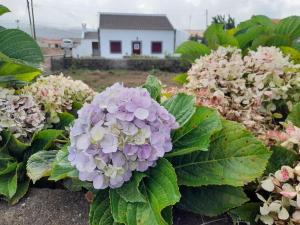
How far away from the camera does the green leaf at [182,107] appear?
4.00 ft

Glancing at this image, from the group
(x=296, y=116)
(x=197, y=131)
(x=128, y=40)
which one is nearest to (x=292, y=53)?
(x=296, y=116)

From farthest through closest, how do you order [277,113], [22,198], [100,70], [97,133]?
[100,70], [277,113], [22,198], [97,133]

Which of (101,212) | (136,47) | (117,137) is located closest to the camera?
(117,137)

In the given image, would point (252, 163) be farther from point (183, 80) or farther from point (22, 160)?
point (183, 80)

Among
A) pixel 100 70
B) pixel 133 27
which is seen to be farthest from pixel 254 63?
pixel 133 27

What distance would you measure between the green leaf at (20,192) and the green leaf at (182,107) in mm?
671

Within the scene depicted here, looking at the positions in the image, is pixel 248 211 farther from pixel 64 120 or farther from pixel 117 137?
pixel 64 120

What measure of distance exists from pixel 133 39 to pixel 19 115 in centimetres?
2615

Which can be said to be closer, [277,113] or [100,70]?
[277,113]

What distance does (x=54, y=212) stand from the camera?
1394mm

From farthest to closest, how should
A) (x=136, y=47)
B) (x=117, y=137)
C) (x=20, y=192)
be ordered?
1. (x=136, y=47)
2. (x=20, y=192)
3. (x=117, y=137)

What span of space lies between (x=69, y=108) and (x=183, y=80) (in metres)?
0.72

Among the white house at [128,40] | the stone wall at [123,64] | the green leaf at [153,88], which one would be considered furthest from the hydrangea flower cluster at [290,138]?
the white house at [128,40]

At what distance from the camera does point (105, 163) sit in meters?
1.03
